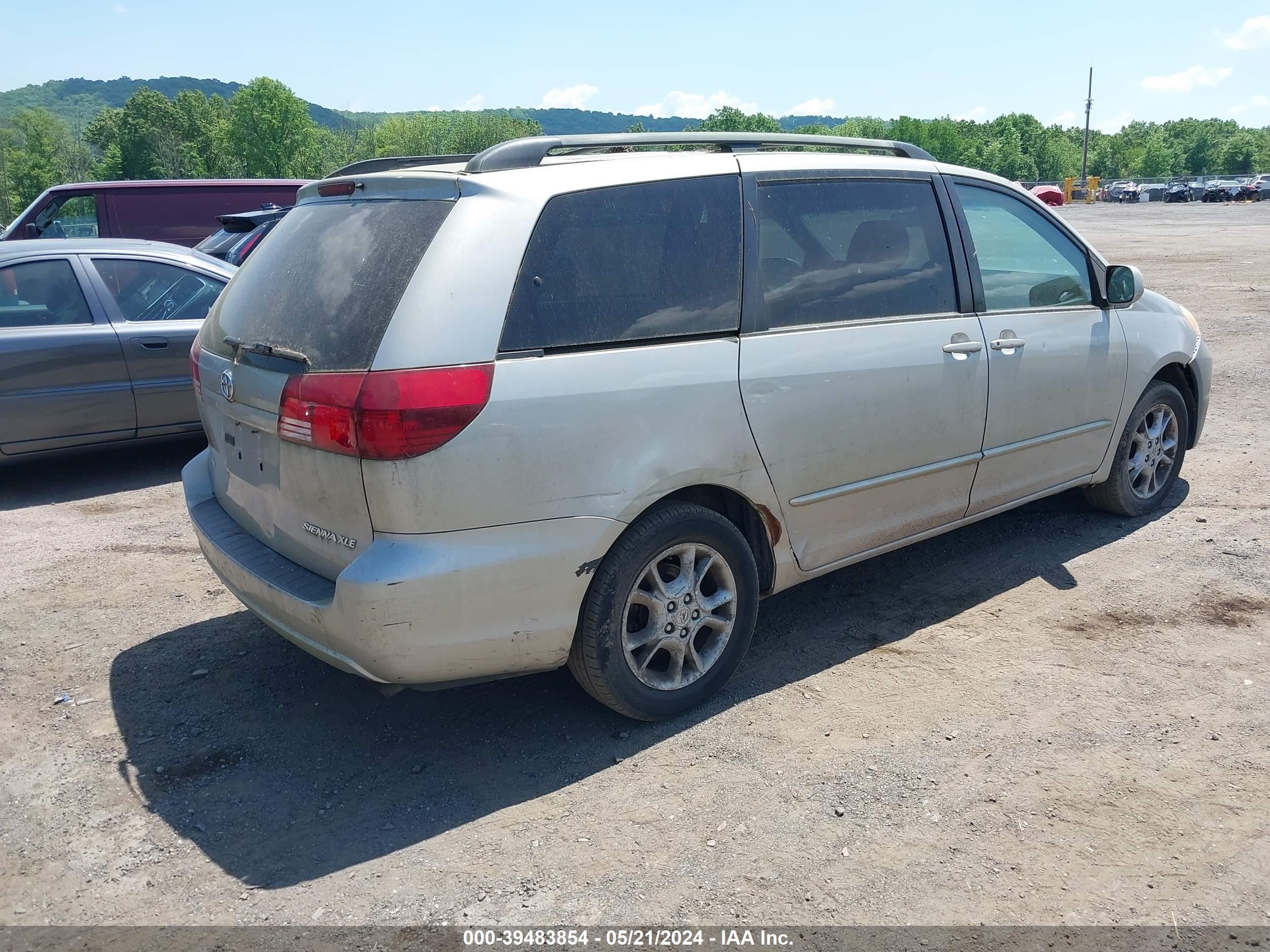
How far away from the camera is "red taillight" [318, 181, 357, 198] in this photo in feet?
11.9

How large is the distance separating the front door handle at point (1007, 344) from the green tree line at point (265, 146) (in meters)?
106

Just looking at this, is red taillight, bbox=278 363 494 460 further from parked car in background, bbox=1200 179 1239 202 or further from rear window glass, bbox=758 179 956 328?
parked car in background, bbox=1200 179 1239 202

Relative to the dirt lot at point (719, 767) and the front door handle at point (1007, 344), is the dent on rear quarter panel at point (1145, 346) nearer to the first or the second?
the dirt lot at point (719, 767)

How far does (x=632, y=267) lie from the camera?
3465mm

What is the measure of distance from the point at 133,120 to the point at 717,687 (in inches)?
5466

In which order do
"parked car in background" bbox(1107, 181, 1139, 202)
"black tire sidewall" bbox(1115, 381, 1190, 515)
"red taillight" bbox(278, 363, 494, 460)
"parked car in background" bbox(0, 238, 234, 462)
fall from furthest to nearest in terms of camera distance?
"parked car in background" bbox(1107, 181, 1139, 202)
"parked car in background" bbox(0, 238, 234, 462)
"black tire sidewall" bbox(1115, 381, 1190, 515)
"red taillight" bbox(278, 363, 494, 460)

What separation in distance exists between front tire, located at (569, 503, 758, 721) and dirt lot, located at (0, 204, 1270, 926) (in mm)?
162

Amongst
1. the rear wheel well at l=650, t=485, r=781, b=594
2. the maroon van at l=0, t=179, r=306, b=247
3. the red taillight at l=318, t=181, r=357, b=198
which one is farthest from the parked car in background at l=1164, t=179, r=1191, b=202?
the red taillight at l=318, t=181, r=357, b=198

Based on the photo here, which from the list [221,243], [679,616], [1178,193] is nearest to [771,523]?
[679,616]

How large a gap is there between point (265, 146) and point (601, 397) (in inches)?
5261

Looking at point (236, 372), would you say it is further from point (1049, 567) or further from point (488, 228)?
point (1049, 567)

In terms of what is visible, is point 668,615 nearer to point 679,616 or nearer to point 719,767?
point 679,616

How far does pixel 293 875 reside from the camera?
9.62 feet

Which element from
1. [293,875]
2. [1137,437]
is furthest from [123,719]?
[1137,437]
